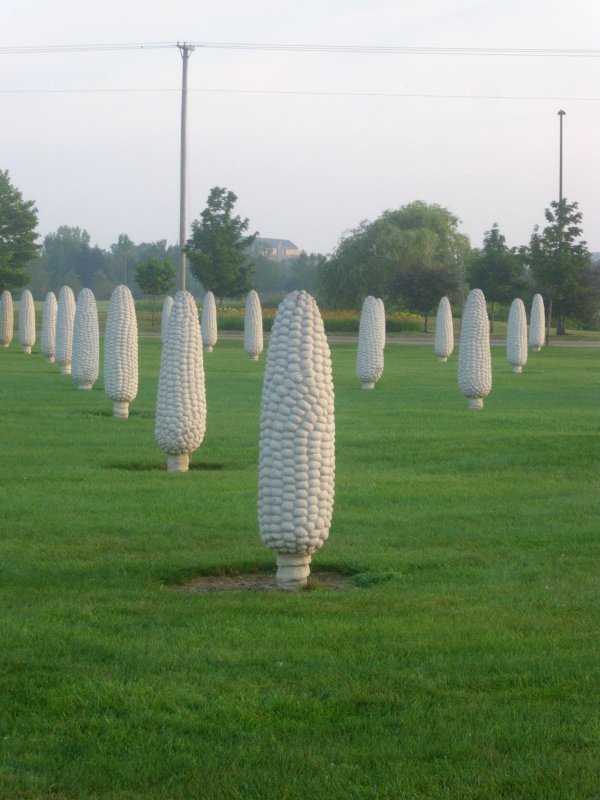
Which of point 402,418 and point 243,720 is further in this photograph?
point 402,418

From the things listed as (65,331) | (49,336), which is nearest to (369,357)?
(65,331)

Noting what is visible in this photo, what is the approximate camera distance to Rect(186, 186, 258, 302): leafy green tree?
66.1 meters

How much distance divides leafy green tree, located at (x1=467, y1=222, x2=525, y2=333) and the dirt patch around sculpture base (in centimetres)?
5659

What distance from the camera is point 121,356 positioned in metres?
21.5

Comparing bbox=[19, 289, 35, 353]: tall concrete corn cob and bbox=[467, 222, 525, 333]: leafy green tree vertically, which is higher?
bbox=[467, 222, 525, 333]: leafy green tree

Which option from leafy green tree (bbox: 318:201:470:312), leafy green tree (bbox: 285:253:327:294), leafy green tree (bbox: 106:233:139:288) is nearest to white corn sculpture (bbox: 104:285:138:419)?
leafy green tree (bbox: 285:253:327:294)

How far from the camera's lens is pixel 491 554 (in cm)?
1000

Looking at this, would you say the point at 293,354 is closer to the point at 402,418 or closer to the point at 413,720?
the point at 413,720

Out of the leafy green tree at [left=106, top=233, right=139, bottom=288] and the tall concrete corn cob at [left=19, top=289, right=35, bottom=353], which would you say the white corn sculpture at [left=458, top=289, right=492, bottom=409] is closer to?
the tall concrete corn cob at [left=19, top=289, right=35, bottom=353]

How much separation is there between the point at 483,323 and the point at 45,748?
812 inches

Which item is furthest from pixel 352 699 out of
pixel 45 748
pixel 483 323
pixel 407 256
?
pixel 407 256

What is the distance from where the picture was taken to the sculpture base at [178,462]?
588 inches

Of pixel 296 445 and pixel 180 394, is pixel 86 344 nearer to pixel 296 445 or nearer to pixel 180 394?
pixel 180 394

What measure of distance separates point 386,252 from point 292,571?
7680cm
